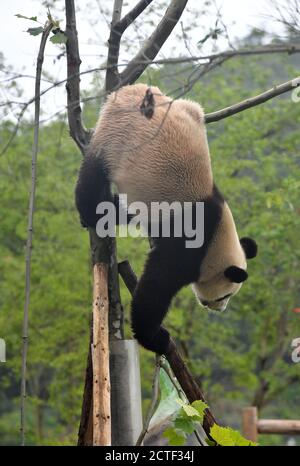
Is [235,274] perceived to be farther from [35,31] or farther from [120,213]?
[35,31]

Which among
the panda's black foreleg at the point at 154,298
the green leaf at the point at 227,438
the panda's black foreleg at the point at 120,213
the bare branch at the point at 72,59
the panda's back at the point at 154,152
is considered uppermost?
the bare branch at the point at 72,59

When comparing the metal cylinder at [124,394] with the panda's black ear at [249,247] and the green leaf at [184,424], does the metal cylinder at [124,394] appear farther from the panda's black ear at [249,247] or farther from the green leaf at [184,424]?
the panda's black ear at [249,247]

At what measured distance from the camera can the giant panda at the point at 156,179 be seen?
409 cm

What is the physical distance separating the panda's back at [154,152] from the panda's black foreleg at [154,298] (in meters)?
0.36

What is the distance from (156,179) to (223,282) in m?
0.84

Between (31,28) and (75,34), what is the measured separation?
0.99ft

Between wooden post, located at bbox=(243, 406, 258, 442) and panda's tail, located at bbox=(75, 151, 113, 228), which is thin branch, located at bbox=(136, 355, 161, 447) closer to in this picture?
panda's tail, located at bbox=(75, 151, 113, 228)

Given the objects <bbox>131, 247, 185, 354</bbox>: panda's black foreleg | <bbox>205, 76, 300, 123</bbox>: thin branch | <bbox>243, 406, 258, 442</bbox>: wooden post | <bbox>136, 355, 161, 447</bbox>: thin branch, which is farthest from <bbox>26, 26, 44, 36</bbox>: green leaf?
<bbox>243, 406, 258, 442</bbox>: wooden post

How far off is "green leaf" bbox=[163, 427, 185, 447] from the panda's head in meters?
1.17

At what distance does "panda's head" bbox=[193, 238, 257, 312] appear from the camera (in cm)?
430

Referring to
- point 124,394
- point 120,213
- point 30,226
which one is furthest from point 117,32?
point 124,394

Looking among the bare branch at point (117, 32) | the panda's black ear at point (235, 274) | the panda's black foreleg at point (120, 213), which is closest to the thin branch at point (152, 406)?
the panda's black ear at point (235, 274)

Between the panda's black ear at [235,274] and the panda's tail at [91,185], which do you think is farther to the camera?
the panda's black ear at [235,274]
